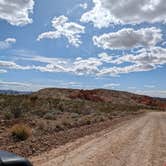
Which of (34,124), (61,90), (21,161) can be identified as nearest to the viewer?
(21,161)

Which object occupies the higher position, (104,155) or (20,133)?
(20,133)

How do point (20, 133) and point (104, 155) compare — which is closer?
point (104, 155)

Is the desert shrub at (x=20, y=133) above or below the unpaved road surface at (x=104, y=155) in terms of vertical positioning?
above

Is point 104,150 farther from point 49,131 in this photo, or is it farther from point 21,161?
point 21,161

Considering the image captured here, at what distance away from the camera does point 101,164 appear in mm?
10188

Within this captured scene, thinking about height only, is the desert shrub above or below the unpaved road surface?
above

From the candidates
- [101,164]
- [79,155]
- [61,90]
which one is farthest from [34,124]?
[61,90]

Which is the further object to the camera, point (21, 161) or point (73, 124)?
point (73, 124)

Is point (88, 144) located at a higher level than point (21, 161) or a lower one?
lower

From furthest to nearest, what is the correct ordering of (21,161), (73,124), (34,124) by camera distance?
1. (73,124)
2. (34,124)
3. (21,161)

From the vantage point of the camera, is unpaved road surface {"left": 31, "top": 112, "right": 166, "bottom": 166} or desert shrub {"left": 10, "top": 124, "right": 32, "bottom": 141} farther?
desert shrub {"left": 10, "top": 124, "right": 32, "bottom": 141}

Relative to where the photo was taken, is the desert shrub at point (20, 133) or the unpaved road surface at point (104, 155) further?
the desert shrub at point (20, 133)

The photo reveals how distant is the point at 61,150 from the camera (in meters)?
12.5

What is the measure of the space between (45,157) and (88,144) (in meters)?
3.76
